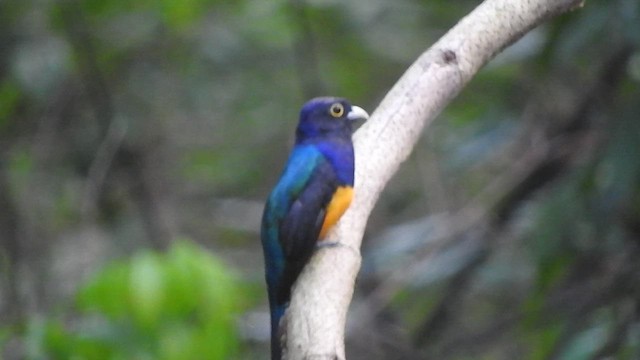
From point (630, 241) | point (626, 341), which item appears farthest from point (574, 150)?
point (626, 341)

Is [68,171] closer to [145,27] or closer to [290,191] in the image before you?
[145,27]

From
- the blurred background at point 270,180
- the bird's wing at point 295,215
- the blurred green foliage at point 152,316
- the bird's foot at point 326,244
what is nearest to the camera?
the bird's foot at point 326,244

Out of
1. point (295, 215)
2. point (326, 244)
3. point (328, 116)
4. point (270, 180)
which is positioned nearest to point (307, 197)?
point (295, 215)

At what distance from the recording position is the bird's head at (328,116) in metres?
4.65

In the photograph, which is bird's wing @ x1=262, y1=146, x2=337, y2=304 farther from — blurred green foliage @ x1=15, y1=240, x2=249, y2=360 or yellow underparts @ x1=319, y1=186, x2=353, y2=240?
blurred green foliage @ x1=15, y1=240, x2=249, y2=360

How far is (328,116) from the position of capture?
4668mm

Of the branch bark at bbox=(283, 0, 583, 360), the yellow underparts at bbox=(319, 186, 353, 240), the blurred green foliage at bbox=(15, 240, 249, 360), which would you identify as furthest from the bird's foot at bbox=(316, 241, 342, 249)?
the blurred green foliage at bbox=(15, 240, 249, 360)

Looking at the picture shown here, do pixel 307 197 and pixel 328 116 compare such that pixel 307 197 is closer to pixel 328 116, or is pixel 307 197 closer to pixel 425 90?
pixel 328 116

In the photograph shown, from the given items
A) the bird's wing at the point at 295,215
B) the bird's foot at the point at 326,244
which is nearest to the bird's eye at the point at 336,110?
the bird's wing at the point at 295,215

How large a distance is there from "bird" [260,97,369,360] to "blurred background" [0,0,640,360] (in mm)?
662

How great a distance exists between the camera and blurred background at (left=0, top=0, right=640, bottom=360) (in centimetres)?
506

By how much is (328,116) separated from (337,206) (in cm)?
63

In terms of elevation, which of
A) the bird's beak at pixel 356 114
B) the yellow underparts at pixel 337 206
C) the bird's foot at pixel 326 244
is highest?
the bird's beak at pixel 356 114

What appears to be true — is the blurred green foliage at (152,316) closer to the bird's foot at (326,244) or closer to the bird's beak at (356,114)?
the bird's beak at (356,114)
